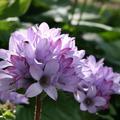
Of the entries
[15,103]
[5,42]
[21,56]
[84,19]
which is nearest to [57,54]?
[21,56]

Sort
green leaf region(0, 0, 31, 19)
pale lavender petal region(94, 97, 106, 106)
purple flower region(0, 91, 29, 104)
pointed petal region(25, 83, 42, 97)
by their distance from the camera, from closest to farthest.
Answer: pointed petal region(25, 83, 42, 97) → purple flower region(0, 91, 29, 104) → pale lavender petal region(94, 97, 106, 106) → green leaf region(0, 0, 31, 19)

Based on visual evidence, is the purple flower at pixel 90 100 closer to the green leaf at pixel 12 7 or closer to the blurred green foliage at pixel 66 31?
the blurred green foliage at pixel 66 31

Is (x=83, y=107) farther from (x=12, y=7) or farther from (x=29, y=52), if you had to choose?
(x=12, y=7)

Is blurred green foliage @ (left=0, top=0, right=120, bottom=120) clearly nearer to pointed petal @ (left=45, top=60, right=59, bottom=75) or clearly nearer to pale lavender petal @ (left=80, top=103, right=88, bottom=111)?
pale lavender petal @ (left=80, top=103, right=88, bottom=111)

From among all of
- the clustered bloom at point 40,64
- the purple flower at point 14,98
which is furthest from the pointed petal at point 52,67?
the purple flower at point 14,98

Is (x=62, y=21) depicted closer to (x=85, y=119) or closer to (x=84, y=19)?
(x=84, y=19)

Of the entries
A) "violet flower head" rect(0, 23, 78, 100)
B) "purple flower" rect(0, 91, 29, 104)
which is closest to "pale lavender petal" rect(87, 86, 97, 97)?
"purple flower" rect(0, 91, 29, 104)
